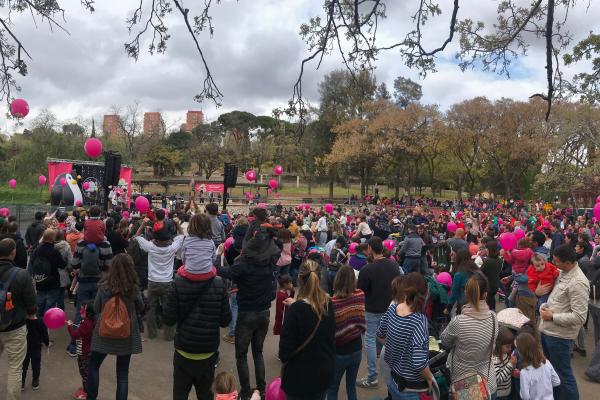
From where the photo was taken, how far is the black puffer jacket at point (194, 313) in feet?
9.88

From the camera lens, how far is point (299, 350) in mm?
2609

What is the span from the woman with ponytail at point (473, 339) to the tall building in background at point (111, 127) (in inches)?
1894

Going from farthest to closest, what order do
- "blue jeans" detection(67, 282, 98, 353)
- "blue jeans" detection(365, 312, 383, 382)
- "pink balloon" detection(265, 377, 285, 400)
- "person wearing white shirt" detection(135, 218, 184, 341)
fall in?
"person wearing white shirt" detection(135, 218, 184, 341) < "blue jeans" detection(67, 282, 98, 353) < "blue jeans" detection(365, 312, 383, 382) < "pink balloon" detection(265, 377, 285, 400)

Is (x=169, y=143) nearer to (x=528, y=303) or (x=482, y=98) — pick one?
(x=482, y=98)

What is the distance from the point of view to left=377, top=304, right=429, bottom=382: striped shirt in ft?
9.23

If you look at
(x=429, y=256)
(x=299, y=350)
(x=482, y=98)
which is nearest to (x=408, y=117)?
(x=482, y=98)

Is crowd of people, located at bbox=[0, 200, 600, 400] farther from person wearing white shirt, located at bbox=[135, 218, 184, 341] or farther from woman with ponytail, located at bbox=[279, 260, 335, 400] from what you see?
person wearing white shirt, located at bbox=[135, 218, 184, 341]

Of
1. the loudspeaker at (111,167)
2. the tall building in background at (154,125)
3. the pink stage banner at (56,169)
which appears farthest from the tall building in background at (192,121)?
the loudspeaker at (111,167)

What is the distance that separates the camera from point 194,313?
3.05 meters

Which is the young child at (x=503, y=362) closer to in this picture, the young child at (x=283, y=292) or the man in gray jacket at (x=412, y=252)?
the young child at (x=283, y=292)

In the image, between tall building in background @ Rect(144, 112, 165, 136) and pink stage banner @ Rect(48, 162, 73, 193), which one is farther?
tall building in background @ Rect(144, 112, 165, 136)

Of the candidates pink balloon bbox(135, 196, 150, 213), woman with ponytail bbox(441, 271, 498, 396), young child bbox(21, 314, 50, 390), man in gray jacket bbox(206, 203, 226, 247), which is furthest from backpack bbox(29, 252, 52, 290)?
woman with ponytail bbox(441, 271, 498, 396)

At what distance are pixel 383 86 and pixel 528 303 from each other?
44557 mm

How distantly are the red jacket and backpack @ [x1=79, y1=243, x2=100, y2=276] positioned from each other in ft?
15.6
